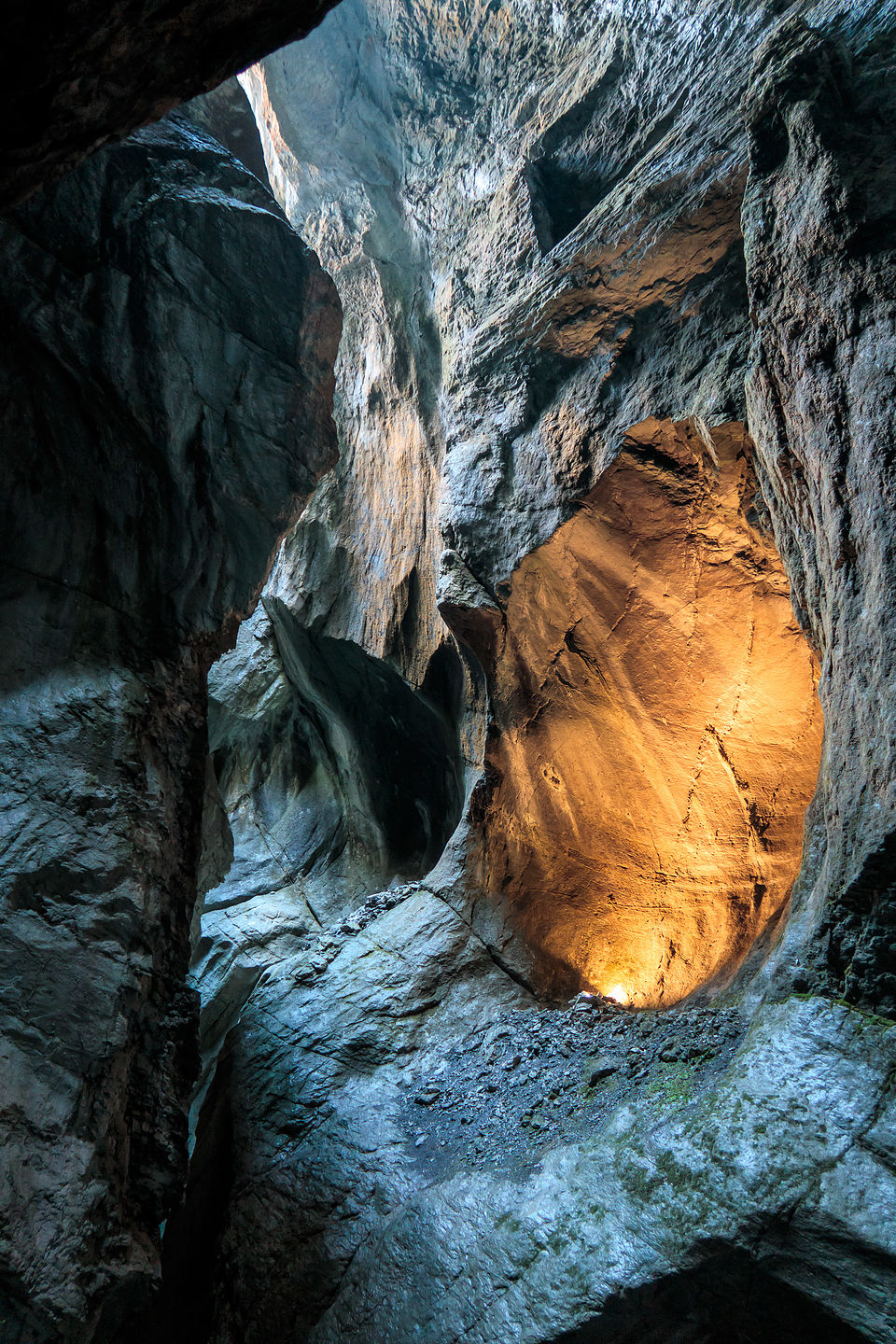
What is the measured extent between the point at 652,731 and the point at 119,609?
5.20 m

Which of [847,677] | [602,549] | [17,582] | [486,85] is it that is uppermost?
[486,85]

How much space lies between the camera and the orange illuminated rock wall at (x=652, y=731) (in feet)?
23.0

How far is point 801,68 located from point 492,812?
283 inches

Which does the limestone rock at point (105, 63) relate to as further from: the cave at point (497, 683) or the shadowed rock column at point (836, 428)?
the shadowed rock column at point (836, 428)

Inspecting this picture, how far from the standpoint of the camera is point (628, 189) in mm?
7160

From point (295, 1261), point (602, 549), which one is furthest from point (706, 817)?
point (295, 1261)

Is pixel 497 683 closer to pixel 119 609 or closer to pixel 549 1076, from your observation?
pixel 549 1076

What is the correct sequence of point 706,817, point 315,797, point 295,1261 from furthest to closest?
1. point 315,797
2. point 706,817
3. point 295,1261

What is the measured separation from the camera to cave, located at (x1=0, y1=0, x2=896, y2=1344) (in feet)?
13.1

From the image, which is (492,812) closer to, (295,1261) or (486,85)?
(295,1261)

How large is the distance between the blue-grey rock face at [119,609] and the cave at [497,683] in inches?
1.3

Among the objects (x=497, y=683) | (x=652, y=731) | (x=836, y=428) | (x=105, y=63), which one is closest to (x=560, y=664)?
(x=497, y=683)

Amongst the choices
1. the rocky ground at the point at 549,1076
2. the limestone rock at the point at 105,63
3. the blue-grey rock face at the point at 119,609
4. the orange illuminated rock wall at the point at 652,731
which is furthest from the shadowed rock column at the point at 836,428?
the blue-grey rock face at the point at 119,609

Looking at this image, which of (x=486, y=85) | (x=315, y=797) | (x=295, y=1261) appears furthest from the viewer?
(x=315, y=797)
